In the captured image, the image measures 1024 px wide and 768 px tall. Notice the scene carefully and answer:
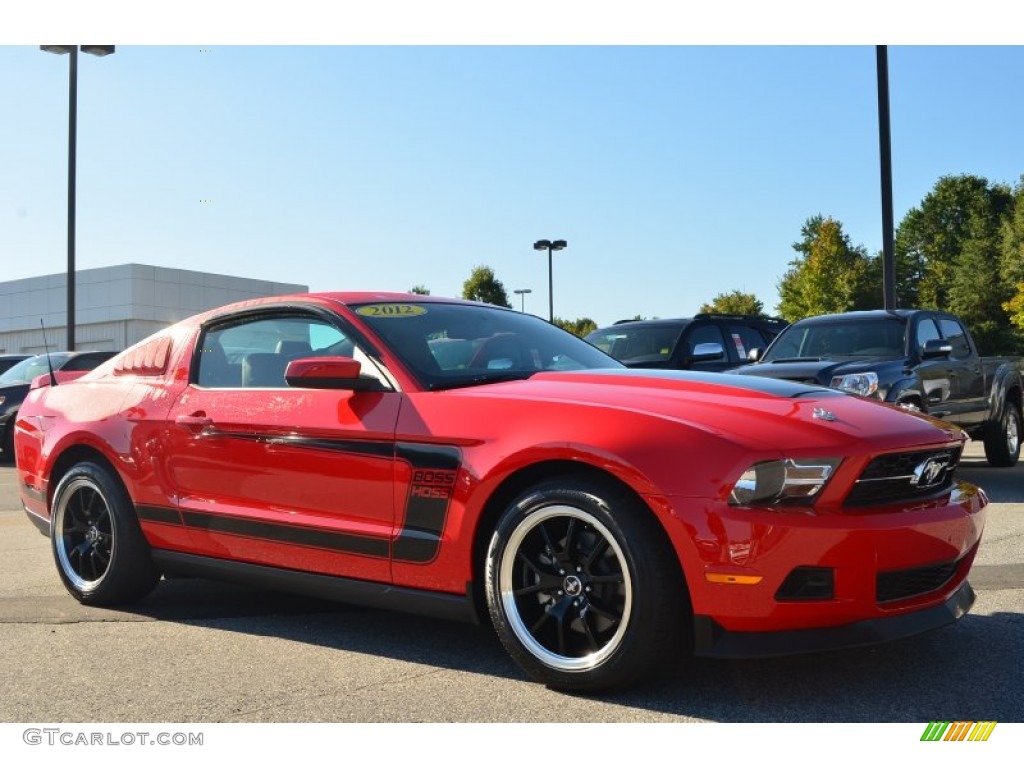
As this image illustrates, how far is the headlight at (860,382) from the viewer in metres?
8.79

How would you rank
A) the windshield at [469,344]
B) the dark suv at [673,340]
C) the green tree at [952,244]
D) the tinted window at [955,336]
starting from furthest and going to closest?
the green tree at [952,244] → the dark suv at [673,340] → the tinted window at [955,336] → the windshield at [469,344]

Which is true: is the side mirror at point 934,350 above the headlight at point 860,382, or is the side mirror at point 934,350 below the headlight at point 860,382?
above

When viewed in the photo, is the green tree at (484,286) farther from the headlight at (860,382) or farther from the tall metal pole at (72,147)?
the headlight at (860,382)

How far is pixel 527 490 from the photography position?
3.66 m

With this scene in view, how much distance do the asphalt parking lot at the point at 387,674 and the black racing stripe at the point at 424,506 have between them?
0.44 meters

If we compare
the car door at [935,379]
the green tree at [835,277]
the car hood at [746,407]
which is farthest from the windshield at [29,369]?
the green tree at [835,277]

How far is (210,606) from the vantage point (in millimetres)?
5203

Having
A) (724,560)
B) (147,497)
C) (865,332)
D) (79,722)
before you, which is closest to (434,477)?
(724,560)

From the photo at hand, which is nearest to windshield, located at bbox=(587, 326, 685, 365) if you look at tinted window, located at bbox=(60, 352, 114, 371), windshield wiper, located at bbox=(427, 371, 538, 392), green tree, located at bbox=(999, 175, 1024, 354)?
tinted window, located at bbox=(60, 352, 114, 371)

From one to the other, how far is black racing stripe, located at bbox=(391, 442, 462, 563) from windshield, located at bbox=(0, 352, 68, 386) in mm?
12938

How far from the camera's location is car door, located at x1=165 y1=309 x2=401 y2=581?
4.05 meters

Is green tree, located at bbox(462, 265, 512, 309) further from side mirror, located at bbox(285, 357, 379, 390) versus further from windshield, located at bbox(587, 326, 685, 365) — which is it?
side mirror, located at bbox(285, 357, 379, 390)

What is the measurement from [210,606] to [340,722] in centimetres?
213

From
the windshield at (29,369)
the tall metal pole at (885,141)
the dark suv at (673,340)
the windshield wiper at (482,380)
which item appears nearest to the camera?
the windshield wiper at (482,380)
